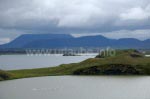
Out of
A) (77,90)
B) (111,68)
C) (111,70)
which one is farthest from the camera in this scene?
(111,68)

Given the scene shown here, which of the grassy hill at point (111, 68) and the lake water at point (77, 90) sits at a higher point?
the grassy hill at point (111, 68)

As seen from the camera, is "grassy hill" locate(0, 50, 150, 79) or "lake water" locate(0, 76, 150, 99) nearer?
"lake water" locate(0, 76, 150, 99)

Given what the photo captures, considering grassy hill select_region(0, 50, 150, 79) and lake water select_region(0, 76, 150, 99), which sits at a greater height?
grassy hill select_region(0, 50, 150, 79)

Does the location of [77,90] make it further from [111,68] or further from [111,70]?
[111,68]

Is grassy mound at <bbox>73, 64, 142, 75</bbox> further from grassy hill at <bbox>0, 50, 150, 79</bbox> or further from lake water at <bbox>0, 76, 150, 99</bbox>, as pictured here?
lake water at <bbox>0, 76, 150, 99</bbox>

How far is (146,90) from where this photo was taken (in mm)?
75938

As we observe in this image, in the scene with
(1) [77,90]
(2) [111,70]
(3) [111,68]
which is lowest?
(1) [77,90]

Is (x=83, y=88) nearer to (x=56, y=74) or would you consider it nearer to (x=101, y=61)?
(x=56, y=74)

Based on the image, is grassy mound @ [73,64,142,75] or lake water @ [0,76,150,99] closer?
lake water @ [0,76,150,99]

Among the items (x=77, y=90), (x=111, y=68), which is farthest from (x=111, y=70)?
(x=77, y=90)

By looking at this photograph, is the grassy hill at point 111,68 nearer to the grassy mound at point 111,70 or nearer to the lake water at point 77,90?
the grassy mound at point 111,70

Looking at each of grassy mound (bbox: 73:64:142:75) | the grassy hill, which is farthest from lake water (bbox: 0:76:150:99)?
the grassy hill

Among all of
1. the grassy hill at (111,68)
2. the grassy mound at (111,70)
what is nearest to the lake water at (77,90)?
the grassy mound at (111,70)

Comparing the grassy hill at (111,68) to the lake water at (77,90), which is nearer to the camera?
the lake water at (77,90)
